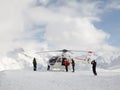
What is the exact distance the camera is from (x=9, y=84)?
32.2m

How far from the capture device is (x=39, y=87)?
31.2 m

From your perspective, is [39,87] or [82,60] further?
[82,60]

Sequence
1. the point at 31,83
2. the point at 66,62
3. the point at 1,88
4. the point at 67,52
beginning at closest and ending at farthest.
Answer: the point at 1,88 → the point at 31,83 → the point at 66,62 → the point at 67,52

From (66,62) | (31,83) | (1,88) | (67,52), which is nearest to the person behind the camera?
(1,88)

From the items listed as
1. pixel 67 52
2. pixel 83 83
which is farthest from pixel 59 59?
pixel 83 83

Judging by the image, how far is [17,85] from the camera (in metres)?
31.7

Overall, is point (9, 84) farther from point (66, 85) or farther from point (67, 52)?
point (67, 52)

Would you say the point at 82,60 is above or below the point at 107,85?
above

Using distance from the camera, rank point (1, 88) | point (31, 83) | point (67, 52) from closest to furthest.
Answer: point (1, 88)
point (31, 83)
point (67, 52)

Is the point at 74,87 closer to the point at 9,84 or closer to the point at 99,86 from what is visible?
the point at 99,86

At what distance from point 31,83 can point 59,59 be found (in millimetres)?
23677

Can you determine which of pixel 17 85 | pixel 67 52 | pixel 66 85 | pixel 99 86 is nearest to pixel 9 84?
pixel 17 85

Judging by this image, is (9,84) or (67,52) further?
(67,52)

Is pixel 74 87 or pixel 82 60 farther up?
pixel 82 60
